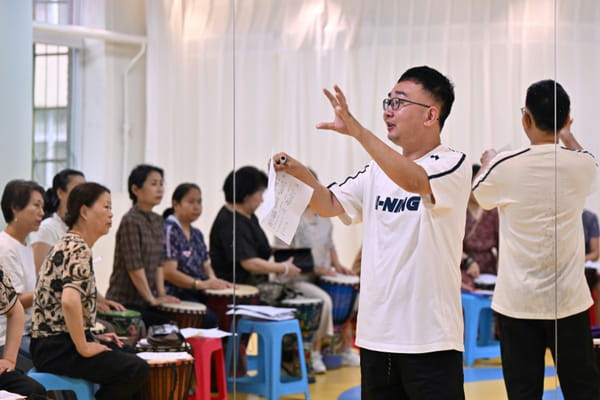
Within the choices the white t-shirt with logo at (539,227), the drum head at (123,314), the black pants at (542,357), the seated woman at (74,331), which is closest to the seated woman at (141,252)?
the drum head at (123,314)

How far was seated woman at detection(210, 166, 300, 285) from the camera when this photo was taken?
4336 mm

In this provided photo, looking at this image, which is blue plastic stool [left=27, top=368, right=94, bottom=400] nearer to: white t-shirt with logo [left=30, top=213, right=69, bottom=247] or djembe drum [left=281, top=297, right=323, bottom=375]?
white t-shirt with logo [left=30, top=213, right=69, bottom=247]

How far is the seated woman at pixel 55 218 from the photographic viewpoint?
14.5 feet

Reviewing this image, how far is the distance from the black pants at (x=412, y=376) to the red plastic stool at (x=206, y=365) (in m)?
1.53

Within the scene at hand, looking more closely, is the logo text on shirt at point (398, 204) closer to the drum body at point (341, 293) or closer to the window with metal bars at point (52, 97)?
the drum body at point (341, 293)

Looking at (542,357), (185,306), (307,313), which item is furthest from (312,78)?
(542,357)

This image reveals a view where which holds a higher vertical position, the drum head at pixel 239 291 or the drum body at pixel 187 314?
the drum head at pixel 239 291

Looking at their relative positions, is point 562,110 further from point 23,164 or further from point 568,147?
point 23,164

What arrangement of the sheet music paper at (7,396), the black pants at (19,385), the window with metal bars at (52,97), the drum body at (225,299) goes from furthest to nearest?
the window with metal bars at (52,97), the drum body at (225,299), the black pants at (19,385), the sheet music paper at (7,396)

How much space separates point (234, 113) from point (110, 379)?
4.76 ft

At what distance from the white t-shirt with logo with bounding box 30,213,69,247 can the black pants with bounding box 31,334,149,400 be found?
0.87 meters

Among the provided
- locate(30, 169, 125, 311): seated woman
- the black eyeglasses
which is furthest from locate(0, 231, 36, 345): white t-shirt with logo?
the black eyeglasses

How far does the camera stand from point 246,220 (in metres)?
4.35

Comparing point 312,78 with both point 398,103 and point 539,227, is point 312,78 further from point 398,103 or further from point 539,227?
point 398,103
